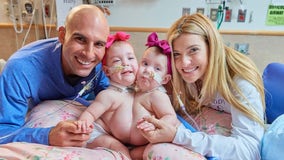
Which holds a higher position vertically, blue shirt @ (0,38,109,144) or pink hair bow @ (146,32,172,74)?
pink hair bow @ (146,32,172,74)

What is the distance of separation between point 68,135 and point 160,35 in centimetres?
154

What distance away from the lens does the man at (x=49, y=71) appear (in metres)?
1.13

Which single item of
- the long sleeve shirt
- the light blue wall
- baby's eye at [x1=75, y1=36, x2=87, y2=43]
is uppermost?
the light blue wall

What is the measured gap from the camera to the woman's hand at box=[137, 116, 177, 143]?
3.38ft

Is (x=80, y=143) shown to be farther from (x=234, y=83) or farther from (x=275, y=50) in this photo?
(x=275, y=50)

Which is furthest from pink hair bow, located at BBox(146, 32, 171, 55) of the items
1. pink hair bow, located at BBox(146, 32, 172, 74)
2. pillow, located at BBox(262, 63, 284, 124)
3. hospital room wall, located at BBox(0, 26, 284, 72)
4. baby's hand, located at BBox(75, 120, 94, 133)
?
hospital room wall, located at BBox(0, 26, 284, 72)

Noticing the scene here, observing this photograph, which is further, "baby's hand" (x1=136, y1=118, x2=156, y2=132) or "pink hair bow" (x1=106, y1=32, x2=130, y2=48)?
"pink hair bow" (x1=106, y1=32, x2=130, y2=48)

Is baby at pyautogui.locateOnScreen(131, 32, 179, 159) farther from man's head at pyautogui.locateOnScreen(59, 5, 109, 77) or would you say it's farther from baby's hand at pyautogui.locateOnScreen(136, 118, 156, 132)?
man's head at pyautogui.locateOnScreen(59, 5, 109, 77)

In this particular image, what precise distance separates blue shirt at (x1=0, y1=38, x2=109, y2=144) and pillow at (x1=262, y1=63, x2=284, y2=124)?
35.1 inches

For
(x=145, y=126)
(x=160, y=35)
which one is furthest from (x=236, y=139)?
(x=160, y=35)

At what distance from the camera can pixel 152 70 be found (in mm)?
1170

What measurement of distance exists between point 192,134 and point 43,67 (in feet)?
2.33

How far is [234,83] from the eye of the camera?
3.90 feet

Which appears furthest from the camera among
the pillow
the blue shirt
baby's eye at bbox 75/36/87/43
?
the pillow
